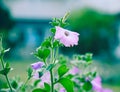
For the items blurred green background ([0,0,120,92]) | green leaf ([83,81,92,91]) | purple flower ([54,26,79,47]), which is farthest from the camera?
blurred green background ([0,0,120,92])

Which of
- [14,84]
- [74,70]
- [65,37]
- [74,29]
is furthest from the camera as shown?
[74,29]

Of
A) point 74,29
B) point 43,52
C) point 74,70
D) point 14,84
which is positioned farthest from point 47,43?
point 74,29

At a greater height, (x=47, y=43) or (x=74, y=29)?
(x=47, y=43)

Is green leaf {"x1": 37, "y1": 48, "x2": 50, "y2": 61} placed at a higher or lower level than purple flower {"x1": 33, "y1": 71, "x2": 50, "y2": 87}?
higher

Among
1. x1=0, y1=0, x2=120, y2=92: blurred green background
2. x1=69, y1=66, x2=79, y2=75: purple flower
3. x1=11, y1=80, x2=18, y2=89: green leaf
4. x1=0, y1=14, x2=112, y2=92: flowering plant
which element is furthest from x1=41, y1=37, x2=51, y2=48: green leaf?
x1=0, y1=0, x2=120, y2=92: blurred green background

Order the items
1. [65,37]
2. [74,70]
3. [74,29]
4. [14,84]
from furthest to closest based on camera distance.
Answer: [74,29] < [74,70] < [14,84] < [65,37]

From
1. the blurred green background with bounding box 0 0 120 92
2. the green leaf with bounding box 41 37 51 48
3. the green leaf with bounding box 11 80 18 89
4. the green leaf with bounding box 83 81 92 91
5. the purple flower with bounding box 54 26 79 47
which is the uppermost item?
the purple flower with bounding box 54 26 79 47

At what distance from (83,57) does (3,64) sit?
38 cm

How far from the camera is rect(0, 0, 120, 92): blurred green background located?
13.8 meters

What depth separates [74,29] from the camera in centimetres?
1498

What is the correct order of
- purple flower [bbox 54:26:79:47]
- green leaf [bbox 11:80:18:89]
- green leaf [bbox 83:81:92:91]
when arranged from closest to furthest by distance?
purple flower [bbox 54:26:79:47], green leaf [bbox 11:80:18:89], green leaf [bbox 83:81:92:91]

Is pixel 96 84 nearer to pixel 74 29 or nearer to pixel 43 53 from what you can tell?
pixel 43 53

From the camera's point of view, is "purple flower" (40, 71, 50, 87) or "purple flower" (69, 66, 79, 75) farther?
"purple flower" (69, 66, 79, 75)

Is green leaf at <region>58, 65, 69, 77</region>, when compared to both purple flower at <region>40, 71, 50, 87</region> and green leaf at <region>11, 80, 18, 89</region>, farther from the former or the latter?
green leaf at <region>11, 80, 18, 89</region>
